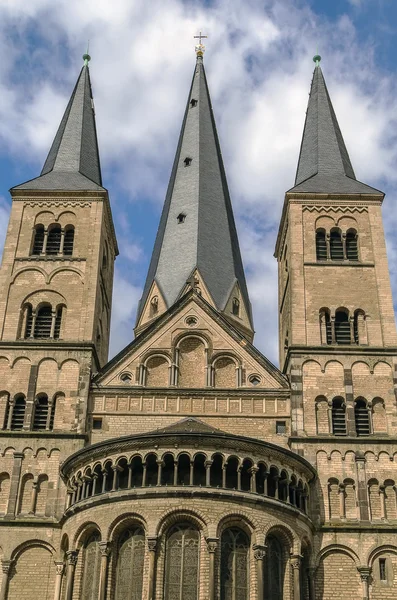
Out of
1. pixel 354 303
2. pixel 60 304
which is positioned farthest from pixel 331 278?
pixel 60 304

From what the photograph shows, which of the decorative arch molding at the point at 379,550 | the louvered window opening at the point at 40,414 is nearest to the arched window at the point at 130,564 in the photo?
the louvered window opening at the point at 40,414

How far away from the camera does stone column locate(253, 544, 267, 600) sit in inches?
974

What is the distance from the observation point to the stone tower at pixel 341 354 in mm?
28375

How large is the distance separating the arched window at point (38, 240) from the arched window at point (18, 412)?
6.87 meters

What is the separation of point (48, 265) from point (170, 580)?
14.9 metres

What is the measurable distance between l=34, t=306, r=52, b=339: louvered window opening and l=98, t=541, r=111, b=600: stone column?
10271 millimetres

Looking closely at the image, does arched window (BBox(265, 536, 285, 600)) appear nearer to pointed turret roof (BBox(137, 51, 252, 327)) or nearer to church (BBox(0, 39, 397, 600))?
church (BBox(0, 39, 397, 600))

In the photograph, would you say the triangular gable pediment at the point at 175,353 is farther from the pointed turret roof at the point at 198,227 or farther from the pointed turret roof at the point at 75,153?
the pointed turret roof at the point at 75,153

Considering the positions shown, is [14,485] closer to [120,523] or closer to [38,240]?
[120,523]

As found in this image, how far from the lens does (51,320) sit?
33562 mm

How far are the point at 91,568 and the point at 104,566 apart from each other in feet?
3.23

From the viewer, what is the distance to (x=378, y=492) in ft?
95.9

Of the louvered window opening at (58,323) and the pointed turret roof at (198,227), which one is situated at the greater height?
the pointed turret roof at (198,227)

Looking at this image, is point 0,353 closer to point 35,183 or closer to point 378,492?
point 35,183
